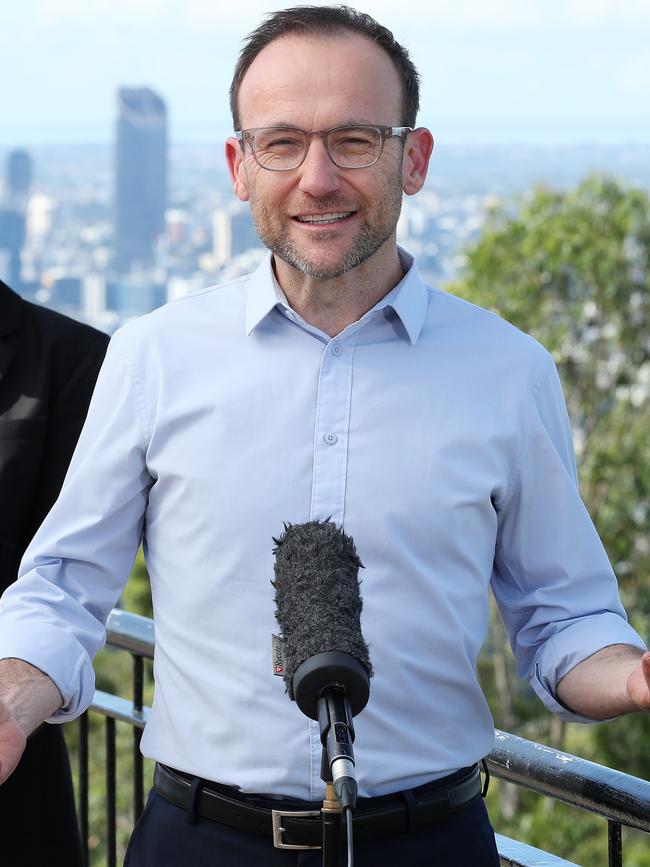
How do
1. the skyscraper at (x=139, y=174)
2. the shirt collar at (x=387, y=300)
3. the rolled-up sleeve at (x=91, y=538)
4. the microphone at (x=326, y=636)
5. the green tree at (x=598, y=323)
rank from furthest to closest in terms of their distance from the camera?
the skyscraper at (x=139, y=174), the green tree at (x=598, y=323), the shirt collar at (x=387, y=300), the rolled-up sleeve at (x=91, y=538), the microphone at (x=326, y=636)

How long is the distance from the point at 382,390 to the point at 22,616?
62 centimetres

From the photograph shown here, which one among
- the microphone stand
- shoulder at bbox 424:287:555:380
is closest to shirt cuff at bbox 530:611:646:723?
shoulder at bbox 424:287:555:380

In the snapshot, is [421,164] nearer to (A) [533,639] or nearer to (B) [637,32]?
Result: (A) [533,639]

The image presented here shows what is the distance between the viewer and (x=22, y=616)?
5.96ft

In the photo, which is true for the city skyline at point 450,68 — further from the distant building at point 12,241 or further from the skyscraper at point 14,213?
the distant building at point 12,241

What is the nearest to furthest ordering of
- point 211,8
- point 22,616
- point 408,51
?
1. point 22,616
2. point 408,51
3. point 211,8

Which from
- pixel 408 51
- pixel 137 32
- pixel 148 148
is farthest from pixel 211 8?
pixel 408 51

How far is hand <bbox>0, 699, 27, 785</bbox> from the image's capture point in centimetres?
164

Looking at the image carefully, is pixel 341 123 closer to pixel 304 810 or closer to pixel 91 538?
pixel 91 538

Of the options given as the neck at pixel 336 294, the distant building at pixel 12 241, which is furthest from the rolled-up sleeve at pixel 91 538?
the distant building at pixel 12 241

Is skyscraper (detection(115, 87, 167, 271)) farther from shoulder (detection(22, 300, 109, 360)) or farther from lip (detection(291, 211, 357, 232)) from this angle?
lip (detection(291, 211, 357, 232))

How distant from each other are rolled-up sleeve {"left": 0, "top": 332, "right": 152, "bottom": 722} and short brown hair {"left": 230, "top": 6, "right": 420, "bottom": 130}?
49 centimetres

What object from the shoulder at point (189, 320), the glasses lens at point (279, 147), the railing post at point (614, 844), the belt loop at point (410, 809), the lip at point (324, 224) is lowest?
the railing post at point (614, 844)

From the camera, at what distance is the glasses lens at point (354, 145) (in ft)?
6.15
